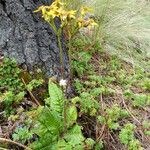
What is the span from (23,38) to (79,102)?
51cm

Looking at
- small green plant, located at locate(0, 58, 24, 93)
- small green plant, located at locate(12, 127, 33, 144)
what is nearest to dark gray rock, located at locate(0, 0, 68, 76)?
small green plant, located at locate(0, 58, 24, 93)

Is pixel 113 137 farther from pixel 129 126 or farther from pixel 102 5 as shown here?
pixel 102 5

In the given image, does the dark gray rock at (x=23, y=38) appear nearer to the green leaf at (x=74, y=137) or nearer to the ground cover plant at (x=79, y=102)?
the ground cover plant at (x=79, y=102)

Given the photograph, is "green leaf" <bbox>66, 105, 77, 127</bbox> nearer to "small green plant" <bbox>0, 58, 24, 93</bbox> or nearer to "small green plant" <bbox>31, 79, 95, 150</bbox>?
"small green plant" <bbox>31, 79, 95, 150</bbox>

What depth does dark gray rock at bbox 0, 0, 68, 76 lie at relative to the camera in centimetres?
216

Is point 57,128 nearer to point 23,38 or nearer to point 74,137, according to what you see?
point 74,137

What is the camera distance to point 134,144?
6.30 ft

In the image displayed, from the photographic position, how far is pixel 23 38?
2180 millimetres

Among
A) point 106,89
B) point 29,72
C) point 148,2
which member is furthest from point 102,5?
point 29,72

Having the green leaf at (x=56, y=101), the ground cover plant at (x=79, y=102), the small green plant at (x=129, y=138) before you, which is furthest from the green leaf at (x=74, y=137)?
the small green plant at (x=129, y=138)

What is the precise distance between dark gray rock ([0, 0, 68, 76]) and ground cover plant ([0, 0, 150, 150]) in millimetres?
57

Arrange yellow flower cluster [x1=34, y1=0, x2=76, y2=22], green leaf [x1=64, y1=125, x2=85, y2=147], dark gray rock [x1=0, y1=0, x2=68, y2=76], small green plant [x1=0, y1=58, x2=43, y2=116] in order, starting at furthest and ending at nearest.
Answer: dark gray rock [x1=0, y1=0, x2=68, y2=76] < small green plant [x1=0, y1=58, x2=43, y2=116] < green leaf [x1=64, y1=125, x2=85, y2=147] < yellow flower cluster [x1=34, y1=0, x2=76, y2=22]

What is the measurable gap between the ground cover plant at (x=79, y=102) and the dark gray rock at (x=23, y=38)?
57 millimetres

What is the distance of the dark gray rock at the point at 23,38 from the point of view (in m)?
2.16
